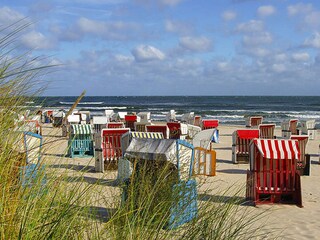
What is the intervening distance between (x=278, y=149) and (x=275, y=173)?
0.40 meters

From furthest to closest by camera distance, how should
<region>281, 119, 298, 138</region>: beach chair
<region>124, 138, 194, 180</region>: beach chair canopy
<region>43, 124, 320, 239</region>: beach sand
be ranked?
<region>281, 119, 298, 138</region>: beach chair < <region>124, 138, 194, 180</region>: beach chair canopy < <region>43, 124, 320, 239</region>: beach sand

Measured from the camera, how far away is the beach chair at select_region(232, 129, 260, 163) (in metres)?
12.4

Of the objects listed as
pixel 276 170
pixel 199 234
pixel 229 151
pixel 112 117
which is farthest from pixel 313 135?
pixel 199 234

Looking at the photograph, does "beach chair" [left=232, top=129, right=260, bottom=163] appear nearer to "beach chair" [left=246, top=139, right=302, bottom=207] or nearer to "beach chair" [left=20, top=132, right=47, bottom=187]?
"beach chair" [left=246, top=139, right=302, bottom=207]

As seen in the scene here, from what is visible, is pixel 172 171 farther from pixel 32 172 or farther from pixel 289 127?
pixel 289 127

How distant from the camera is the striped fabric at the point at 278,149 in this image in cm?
754

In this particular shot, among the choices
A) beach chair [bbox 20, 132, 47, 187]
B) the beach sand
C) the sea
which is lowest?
the sea

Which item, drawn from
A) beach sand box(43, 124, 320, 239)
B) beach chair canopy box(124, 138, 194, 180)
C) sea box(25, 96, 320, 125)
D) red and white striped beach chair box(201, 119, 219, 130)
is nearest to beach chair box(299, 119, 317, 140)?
red and white striped beach chair box(201, 119, 219, 130)

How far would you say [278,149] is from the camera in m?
7.62

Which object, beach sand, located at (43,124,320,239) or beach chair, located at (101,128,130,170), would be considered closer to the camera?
beach sand, located at (43,124,320,239)

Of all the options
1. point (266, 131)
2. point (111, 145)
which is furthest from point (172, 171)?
point (266, 131)

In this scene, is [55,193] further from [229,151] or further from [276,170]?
[229,151]

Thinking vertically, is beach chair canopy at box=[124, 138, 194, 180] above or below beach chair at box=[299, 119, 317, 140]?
above

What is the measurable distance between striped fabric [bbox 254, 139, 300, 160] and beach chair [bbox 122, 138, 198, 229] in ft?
6.09
